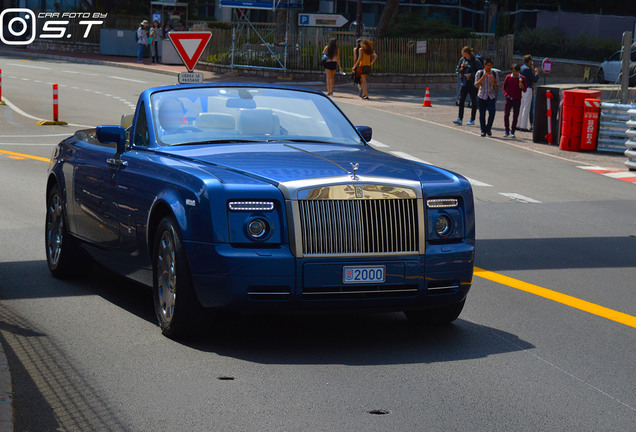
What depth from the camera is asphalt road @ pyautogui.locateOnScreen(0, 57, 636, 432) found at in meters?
5.42

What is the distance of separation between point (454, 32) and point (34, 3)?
2977cm

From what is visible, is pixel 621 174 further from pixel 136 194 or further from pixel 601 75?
pixel 601 75

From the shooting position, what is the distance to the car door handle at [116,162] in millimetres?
7711

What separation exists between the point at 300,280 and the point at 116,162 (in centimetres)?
213

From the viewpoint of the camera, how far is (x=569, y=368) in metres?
6.45

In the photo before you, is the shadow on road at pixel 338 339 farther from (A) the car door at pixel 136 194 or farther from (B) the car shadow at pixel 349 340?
(A) the car door at pixel 136 194

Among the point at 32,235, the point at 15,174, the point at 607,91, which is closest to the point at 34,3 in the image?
the point at 607,91

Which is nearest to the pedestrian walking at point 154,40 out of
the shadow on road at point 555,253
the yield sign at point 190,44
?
the yield sign at point 190,44

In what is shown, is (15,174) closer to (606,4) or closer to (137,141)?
(137,141)

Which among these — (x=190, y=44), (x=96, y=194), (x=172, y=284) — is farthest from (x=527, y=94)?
(x=172, y=284)

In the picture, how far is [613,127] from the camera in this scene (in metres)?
23.3

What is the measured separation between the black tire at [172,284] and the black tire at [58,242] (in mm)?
2016

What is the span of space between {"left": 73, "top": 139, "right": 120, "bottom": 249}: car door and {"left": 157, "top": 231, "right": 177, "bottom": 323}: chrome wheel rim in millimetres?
868

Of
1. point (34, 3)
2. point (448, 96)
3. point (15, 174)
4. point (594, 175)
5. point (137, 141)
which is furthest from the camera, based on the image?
point (34, 3)
